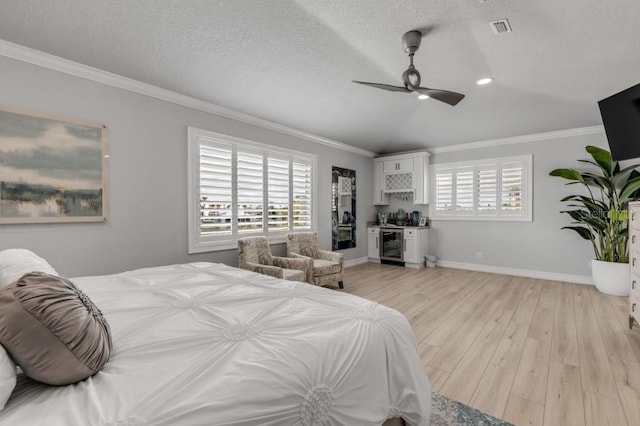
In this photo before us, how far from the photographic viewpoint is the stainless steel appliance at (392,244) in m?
5.96

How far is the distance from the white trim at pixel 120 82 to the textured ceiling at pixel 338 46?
3.3 inches

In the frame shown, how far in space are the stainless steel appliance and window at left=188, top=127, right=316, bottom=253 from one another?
198cm

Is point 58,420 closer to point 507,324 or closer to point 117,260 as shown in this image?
point 117,260

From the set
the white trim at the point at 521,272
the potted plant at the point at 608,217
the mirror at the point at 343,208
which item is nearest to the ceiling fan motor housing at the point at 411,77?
the mirror at the point at 343,208

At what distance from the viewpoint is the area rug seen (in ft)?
5.26

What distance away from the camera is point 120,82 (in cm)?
291

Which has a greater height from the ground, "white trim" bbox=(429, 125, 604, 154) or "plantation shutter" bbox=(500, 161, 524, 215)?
"white trim" bbox=(429, 125, 604, 154)

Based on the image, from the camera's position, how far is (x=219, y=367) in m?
0.91

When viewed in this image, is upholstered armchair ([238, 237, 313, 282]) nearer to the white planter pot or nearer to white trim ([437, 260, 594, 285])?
white trim ([437, 260, 594, 285])

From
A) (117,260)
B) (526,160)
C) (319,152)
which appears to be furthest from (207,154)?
(526,160)

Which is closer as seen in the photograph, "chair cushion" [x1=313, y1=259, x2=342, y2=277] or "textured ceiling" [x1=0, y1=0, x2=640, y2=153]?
"textured ceiling" [x1=0, y1=0, x2=640, y2=153]

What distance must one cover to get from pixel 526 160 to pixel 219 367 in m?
5.93

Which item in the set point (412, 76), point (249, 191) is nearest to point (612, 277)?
point (412, 76)

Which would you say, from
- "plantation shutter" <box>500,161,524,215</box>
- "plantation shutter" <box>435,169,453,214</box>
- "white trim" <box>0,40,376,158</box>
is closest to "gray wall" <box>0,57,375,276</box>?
"white trim" <box>0,40,376,158</box>
